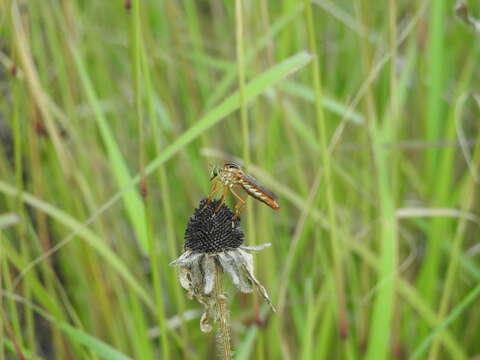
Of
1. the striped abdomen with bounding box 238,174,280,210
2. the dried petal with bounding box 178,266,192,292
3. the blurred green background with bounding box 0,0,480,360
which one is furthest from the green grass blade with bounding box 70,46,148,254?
the striped abdomen with bounding box 238,174,280,210

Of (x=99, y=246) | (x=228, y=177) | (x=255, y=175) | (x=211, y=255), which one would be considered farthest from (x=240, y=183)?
(x=255, y=175)

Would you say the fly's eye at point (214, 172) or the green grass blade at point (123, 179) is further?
the green grass blade at point (123, 179)

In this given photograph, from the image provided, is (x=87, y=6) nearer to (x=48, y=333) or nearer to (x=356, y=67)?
(x=356, y=67)

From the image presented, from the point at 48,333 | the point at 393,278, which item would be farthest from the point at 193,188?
the point at 393,278

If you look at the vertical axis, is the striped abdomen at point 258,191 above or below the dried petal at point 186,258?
above

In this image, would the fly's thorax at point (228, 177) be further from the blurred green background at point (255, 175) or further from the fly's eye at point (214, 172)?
the blurred green background at point (255, 175)

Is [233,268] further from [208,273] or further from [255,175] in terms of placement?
[255,175]

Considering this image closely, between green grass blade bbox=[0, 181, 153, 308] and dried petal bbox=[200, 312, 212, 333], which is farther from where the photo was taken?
green grass blade bbox=[0, 181, 153, 308]

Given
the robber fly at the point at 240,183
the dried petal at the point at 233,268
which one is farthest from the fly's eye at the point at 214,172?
the dried petal at the point at 233,268

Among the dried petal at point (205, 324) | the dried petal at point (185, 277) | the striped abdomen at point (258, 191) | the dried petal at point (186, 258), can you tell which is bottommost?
the dried petal at point (205, 324)

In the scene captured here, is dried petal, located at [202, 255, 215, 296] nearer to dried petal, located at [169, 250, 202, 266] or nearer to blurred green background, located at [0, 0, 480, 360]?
dried petal, located at [169, 250, 202, 266]
